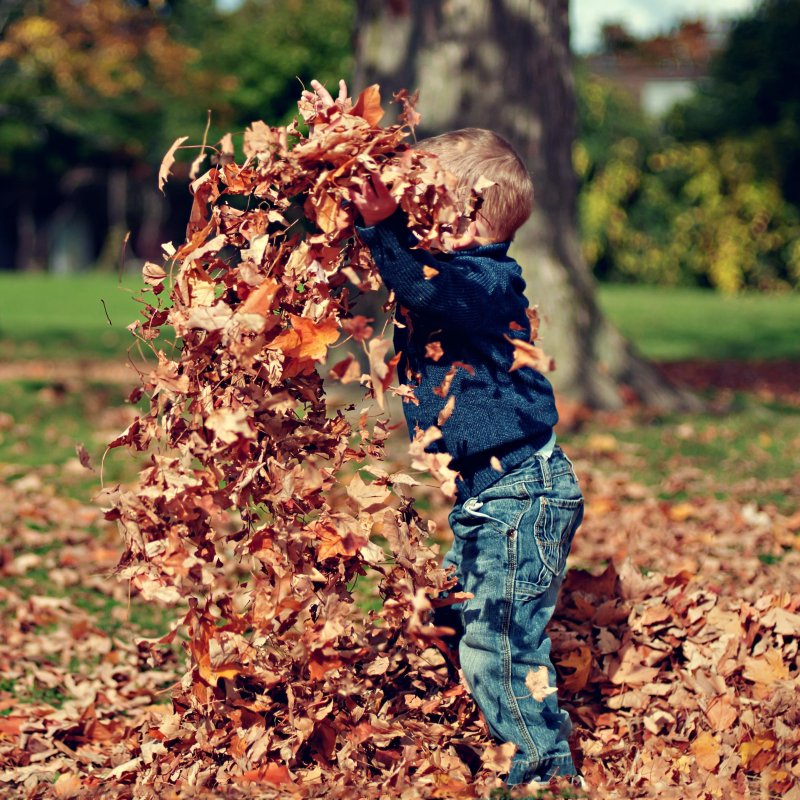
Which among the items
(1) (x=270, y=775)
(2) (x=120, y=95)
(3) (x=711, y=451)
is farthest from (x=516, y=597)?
(2) (x=120, y=95)

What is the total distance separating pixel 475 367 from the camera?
2990mm

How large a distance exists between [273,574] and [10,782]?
3.85 ft

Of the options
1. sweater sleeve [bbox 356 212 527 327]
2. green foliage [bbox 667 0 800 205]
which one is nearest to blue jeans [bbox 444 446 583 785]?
sweater sleeve [bbox 356 212 527 327]

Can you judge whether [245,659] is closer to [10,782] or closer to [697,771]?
[10,782]

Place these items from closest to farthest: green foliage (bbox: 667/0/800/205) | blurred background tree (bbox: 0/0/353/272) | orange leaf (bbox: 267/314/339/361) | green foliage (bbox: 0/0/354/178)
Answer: orange leaf (bbox: 267/314/339/361) → green foliage (bbox: 0/0/354/178) → blurred background tree (bbox: 0/0/353/272) → green foliage (bbox: 667/0/800/205)

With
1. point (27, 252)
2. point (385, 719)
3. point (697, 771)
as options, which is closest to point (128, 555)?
point (385, 719)

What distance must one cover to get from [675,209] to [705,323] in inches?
325

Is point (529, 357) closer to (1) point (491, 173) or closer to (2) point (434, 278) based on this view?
(2) point (434, 278)

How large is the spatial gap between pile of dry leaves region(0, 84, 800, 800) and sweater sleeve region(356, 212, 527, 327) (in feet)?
0.22

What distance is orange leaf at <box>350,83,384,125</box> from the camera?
2809 millimetres

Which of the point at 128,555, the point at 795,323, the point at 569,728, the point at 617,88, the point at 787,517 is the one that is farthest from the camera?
the point at 617,88

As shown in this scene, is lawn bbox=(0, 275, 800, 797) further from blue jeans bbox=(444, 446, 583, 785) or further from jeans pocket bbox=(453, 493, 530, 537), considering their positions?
jeans pocket bbox=(453, 493, 530, 537)

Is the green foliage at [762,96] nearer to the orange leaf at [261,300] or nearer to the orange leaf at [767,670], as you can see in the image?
the orange leaf at [767,670]

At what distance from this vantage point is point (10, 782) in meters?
3.37
